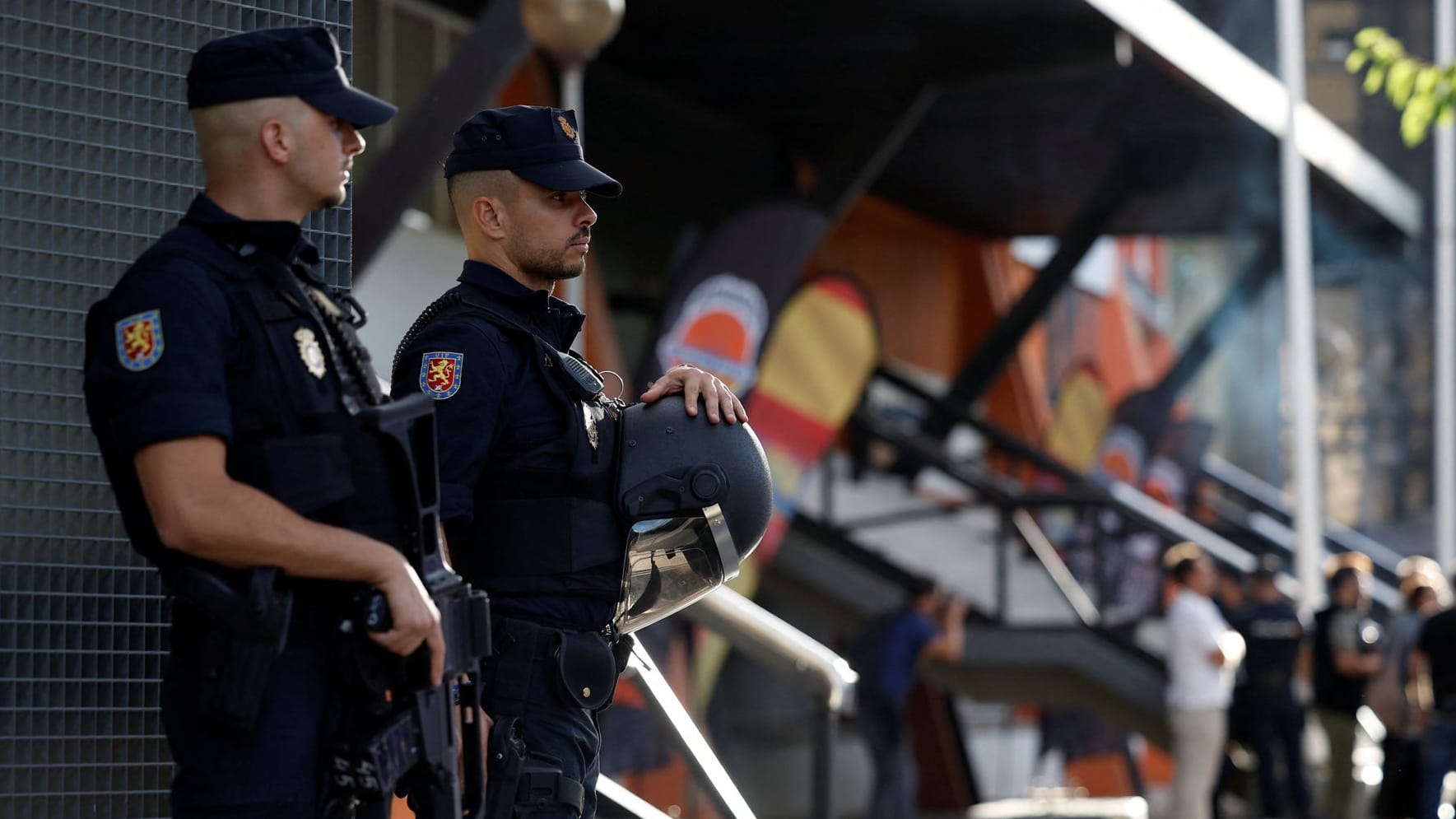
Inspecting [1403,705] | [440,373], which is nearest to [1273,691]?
[1403,705]

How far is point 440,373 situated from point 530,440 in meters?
0.18

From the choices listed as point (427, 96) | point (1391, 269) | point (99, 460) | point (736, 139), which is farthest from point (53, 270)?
point (1391, 269)

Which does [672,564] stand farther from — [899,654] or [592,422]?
[899,654]

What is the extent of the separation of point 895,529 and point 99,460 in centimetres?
1097

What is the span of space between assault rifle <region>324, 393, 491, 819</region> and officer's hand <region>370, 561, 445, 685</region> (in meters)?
0.01

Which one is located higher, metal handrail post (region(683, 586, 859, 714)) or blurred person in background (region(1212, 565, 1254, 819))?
metal handrail post (region(683, 586, 859, 714))

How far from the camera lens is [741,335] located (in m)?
9.48

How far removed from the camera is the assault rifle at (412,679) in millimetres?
2447

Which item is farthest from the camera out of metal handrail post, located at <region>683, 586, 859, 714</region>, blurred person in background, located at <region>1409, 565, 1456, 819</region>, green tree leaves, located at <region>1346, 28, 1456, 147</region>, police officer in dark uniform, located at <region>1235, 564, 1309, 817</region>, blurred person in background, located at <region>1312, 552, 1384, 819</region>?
police officer in dark uniform, located at <region>1235, 564, 1309, 817</region>

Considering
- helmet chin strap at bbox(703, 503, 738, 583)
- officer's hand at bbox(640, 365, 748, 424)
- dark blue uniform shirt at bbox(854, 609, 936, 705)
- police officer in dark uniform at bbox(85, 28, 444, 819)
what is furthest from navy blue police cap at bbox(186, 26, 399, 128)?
dark blue uniform shirt at bbox(854, 609, 936, 705)

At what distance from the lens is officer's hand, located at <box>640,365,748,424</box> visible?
3154 mm

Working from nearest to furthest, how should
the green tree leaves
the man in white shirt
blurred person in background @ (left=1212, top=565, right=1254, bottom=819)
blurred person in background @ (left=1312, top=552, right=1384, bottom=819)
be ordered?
the green tree leaves < blurred person in background @ (left=1312, top=552, right=1384, bottom=819) < the man in white shirt < blurred person in background @ (left=1212, top=565, right=1254, bottom=819)

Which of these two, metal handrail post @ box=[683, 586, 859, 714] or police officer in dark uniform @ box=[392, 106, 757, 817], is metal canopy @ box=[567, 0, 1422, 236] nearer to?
metal handrail post @ box=[683, 586, 859, 714]

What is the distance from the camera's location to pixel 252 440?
2.46 meters
